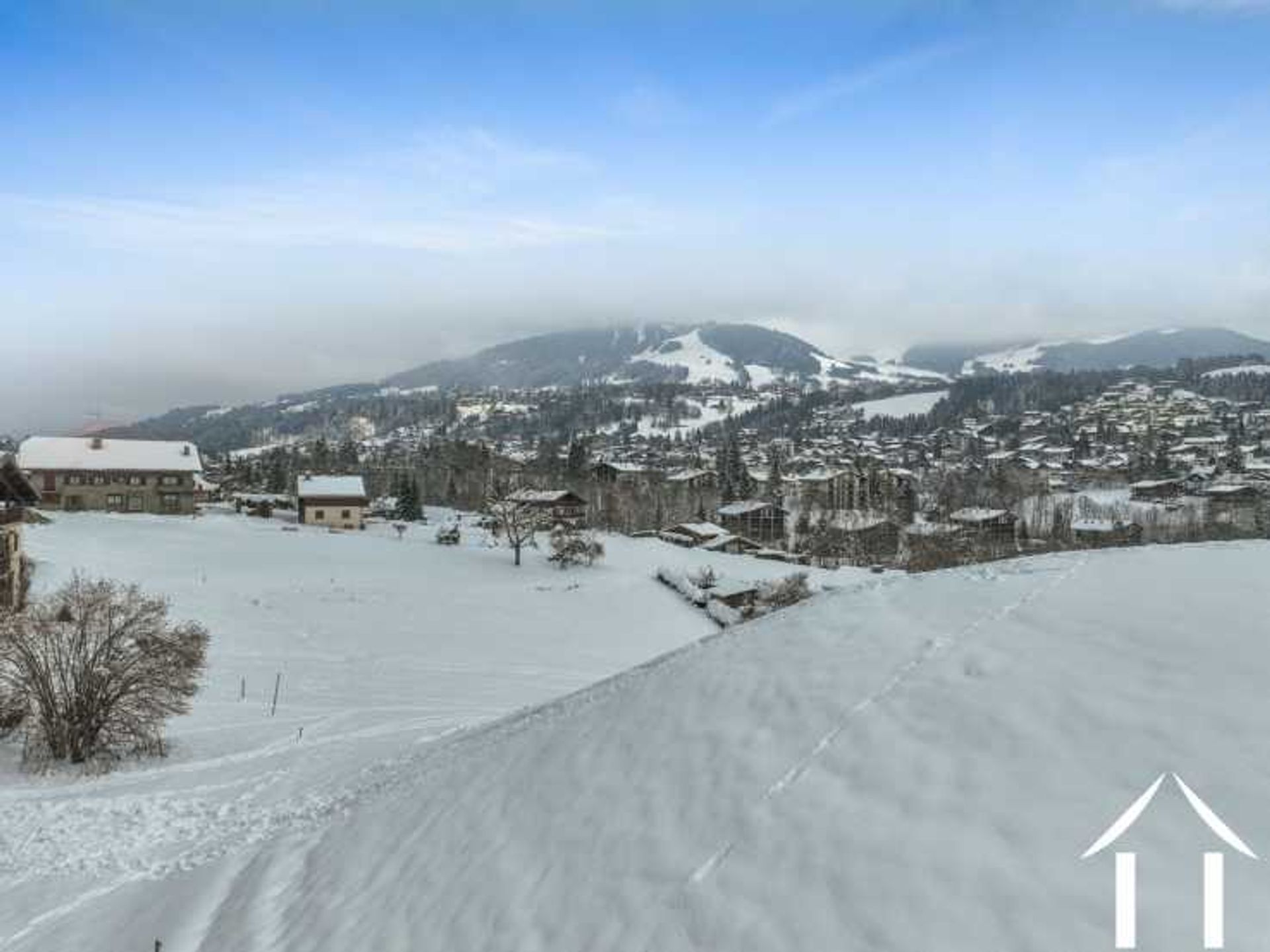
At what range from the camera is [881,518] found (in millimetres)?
113438

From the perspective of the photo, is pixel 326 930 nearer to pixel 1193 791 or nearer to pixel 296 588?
pixel 1193 791

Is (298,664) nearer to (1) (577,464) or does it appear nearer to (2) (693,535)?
(2) (693,535)

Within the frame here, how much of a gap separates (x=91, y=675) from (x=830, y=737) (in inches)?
796

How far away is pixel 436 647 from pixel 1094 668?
1469 inches

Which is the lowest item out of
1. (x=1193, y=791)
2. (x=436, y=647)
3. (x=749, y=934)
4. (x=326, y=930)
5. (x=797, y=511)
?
(x=797, y=511)

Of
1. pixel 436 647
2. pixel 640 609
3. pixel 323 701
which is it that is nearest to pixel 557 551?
pixel 640 609

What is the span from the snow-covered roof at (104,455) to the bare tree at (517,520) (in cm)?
3861

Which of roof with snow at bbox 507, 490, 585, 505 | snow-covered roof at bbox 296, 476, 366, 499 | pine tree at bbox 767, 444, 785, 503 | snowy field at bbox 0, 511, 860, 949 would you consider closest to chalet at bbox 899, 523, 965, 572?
snowy field at bbox 0, 511, 860, 949

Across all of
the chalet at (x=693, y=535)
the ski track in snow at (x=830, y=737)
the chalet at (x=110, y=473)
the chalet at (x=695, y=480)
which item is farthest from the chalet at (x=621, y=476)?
the ski track in snow at (x=830, y=737)

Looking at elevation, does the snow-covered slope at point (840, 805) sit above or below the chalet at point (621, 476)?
above

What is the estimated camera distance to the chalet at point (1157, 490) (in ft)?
461

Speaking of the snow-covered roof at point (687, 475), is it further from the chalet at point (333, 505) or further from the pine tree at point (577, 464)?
the chalet at point (333, 505)

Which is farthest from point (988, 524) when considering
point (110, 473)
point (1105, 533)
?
point (110, 473)

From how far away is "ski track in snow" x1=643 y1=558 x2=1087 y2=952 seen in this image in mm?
6766
